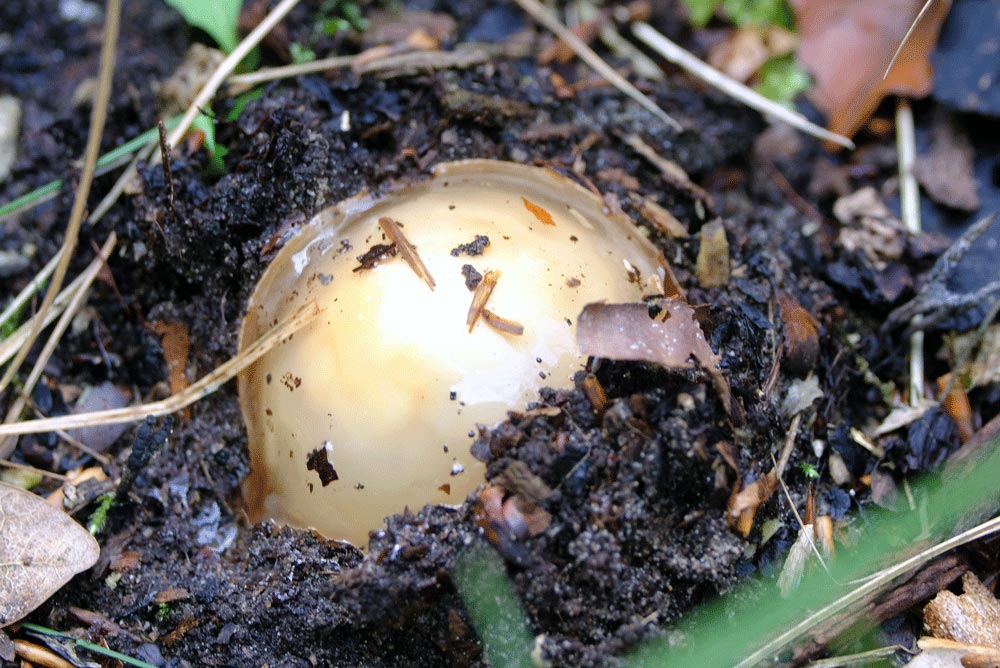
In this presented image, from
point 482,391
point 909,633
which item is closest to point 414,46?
point 482,391

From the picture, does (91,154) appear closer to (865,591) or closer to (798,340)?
(798,340)

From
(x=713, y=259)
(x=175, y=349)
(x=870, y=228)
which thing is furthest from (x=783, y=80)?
(x=175, y=349)

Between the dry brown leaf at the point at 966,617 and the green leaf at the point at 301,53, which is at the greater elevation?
the green leaf at the point at 301,53

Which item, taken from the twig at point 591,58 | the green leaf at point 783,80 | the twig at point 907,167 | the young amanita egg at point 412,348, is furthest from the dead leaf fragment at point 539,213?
the green leaf at point 783,80

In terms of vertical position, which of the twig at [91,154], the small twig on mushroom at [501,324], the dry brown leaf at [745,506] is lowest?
the dry brown leaf at [745,506]

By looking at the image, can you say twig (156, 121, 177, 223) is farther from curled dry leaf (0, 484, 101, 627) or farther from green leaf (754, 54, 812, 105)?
green leaf (754, 54, 812, 105)

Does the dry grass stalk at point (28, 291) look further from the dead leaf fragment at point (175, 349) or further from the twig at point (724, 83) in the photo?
the twig at point (724, 83)
